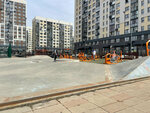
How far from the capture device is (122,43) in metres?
44.8

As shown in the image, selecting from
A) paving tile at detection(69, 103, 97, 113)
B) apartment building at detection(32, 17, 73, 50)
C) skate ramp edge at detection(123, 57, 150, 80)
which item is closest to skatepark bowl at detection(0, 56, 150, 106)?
skate ramp edge at detection(123, 57, 150, 80)

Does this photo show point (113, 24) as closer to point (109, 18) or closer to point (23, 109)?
point (109, 18)

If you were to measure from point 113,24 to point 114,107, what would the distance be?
51.9m

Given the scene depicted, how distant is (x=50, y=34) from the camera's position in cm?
10688

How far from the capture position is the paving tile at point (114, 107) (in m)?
3.39

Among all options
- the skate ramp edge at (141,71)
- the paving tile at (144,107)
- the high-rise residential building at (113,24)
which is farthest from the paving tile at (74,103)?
the high-rise residential building at (113,24)

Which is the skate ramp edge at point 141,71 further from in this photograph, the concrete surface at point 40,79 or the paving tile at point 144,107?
the paving tile at point 144,107

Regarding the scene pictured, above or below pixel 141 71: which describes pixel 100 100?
below

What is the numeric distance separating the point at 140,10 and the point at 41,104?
47.9 m

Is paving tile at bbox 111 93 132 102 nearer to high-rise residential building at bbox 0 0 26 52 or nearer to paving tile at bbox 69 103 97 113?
paving tile at bbox 69 103 97 113

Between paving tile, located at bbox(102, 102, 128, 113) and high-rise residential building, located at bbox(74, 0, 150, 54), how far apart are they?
27643mm

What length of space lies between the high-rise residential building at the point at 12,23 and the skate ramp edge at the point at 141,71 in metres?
85.5

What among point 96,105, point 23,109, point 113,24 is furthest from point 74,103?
point 113,24

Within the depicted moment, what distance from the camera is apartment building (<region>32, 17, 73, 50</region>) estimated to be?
102 m
